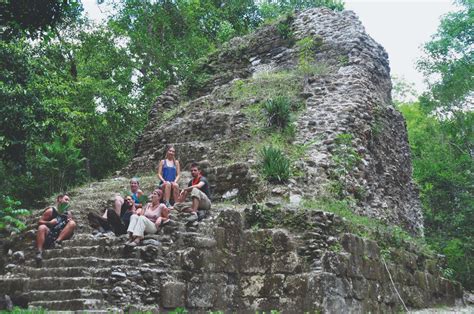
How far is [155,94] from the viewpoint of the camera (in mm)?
23094

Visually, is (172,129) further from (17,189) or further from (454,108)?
(454,108)

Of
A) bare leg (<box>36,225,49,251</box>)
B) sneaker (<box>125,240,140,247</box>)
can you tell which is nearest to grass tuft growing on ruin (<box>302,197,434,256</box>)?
sneaker (<box>125,240,140,247</box>)

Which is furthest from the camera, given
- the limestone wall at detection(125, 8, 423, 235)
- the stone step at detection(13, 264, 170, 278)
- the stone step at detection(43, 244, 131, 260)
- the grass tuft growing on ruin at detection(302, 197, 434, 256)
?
the limestone wall at detection(125, 8, 423, 235)

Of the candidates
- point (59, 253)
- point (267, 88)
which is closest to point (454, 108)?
point (267, 88)

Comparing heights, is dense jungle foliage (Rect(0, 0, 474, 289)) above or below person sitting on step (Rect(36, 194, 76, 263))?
above

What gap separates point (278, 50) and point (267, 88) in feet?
9.05

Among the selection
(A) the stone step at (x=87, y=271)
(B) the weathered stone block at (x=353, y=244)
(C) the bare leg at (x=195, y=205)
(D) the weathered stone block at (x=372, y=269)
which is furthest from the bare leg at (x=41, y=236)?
(D) the weathered stone block at (x=372, y=269)

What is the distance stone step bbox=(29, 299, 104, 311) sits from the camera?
6.70 m

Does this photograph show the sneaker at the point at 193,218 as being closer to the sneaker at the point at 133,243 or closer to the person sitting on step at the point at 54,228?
the sneaker at the point at 133,243

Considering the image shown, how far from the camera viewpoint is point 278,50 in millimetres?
15867

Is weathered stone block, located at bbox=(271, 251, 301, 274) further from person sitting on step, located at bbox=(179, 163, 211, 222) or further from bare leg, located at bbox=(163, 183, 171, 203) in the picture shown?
bare leg, located at bbox=(163, 183, 171, 203)

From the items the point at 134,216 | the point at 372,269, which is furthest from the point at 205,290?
the point at 372,269

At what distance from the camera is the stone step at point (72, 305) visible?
6695mm

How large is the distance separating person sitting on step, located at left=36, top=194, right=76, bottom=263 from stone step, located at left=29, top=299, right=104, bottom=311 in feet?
4.23
